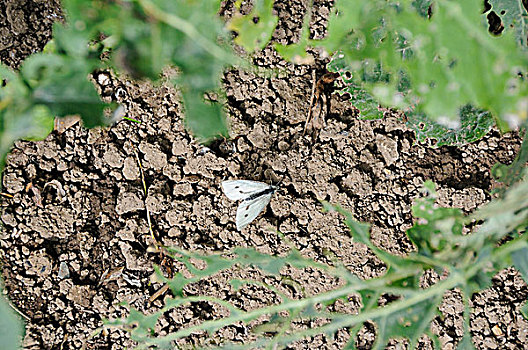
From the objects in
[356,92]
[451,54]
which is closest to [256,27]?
[356,92]

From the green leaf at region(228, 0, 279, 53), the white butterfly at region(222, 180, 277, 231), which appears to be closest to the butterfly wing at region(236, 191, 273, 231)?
the white butterfly at region(222, 180, 277, 231)

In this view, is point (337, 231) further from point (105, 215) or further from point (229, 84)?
point (105, 215)

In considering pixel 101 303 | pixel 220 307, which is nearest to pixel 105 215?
pixel 101 303

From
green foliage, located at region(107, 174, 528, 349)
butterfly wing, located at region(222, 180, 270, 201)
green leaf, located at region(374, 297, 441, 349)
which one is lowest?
green leaf, located at region(374, 297, 441, 349)

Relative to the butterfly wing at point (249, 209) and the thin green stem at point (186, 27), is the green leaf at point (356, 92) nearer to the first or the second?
the butterfly wing at point (249, 209)

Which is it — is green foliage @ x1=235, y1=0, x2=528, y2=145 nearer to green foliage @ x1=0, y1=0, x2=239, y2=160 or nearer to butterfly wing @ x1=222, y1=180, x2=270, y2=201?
green foliage @ x1=0, y1=0, x2=239, y2=160
